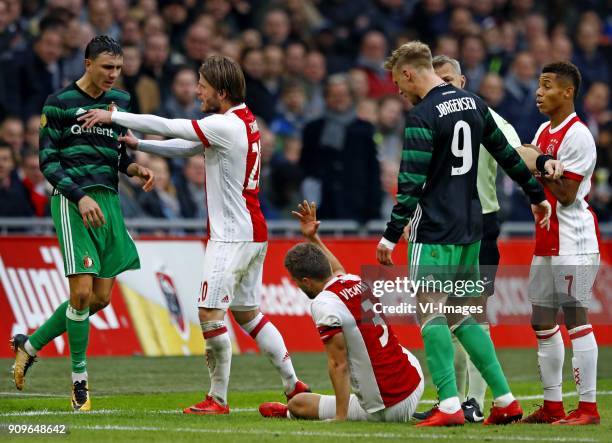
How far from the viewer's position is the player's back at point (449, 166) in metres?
9.06

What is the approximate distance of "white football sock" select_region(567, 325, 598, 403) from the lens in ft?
31.0

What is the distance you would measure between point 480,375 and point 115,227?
10.3 feet

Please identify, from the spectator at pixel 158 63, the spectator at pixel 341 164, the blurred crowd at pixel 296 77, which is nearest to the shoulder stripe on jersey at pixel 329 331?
the blurred crowd at pixel 296 77

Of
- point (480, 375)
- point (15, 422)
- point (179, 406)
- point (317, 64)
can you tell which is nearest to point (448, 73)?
point (480, 375)

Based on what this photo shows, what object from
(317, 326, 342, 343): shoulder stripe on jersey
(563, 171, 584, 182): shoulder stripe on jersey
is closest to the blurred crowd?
(563, 171, 584, 182): shoulder stripe on jersey

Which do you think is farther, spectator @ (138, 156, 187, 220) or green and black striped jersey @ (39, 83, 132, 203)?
spectator @ (138, 156, 187, 220)

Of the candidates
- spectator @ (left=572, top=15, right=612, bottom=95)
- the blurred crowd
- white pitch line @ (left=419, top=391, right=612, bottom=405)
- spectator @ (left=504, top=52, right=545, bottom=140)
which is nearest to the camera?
white pitch line @ (left=419, top=391, right=612, bottom=405)

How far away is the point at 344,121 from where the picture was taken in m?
18.0

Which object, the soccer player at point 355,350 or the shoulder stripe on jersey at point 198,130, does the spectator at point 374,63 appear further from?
the soccer player at point 355,350

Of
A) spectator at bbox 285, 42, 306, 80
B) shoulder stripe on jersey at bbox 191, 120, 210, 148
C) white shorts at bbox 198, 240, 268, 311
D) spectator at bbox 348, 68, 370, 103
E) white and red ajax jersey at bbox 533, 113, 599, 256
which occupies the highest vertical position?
spectator at bbox 285, 42, 306, 80

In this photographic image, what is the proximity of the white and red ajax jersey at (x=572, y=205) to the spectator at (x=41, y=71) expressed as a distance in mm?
8348

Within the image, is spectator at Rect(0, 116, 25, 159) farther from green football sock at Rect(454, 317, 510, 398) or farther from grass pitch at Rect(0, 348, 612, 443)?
green football sock at Rect(454, 317, 510, 398)

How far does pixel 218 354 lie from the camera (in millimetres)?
9898

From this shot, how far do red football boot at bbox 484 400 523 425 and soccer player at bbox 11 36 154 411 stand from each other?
3094 millimetres
